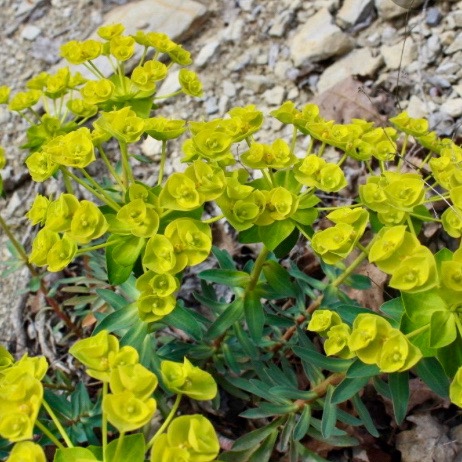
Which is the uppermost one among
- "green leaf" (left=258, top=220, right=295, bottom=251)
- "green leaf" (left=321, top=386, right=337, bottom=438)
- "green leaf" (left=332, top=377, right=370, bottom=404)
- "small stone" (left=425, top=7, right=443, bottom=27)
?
"green leaf" (left=258, top=220, right=295, bottom=251)

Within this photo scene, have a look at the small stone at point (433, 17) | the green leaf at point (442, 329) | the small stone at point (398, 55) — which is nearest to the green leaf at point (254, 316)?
the green leaf at point (442, 329)

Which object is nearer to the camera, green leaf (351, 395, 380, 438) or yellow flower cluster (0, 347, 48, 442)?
yellow flower cluster (0, 347, 48, 442)

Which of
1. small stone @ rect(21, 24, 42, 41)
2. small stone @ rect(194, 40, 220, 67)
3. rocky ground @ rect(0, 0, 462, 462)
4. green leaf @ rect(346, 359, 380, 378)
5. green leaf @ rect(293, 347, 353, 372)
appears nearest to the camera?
green leaf @ rect(346, 359, 380, 378)

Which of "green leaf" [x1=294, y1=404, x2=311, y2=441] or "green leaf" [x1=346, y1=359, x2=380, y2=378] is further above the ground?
"green leaf" [x1=346, y1=359, x2=380, y2=378]

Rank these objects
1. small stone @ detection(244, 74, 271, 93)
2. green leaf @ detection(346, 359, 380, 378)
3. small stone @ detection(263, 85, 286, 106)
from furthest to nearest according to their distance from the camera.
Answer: small stone @ detection(244, 74, 271, 93)
small stone @ detection(263, 85, 286, 106)
green leaf @ detection(346, 359, 380, 378)

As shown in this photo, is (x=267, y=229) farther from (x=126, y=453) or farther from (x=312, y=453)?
(x=312, y=453)

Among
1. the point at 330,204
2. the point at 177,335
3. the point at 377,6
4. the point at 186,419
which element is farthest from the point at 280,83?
the point at 186,419

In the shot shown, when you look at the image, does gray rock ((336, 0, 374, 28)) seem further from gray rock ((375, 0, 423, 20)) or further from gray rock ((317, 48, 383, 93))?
gray rock ((317, 48, 383, 93))

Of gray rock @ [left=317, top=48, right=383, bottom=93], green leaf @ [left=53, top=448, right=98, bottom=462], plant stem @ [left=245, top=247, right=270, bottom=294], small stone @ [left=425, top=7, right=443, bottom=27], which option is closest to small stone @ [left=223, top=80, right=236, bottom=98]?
gray rock @ [left=317, top=48, right=383, bottom=93]
